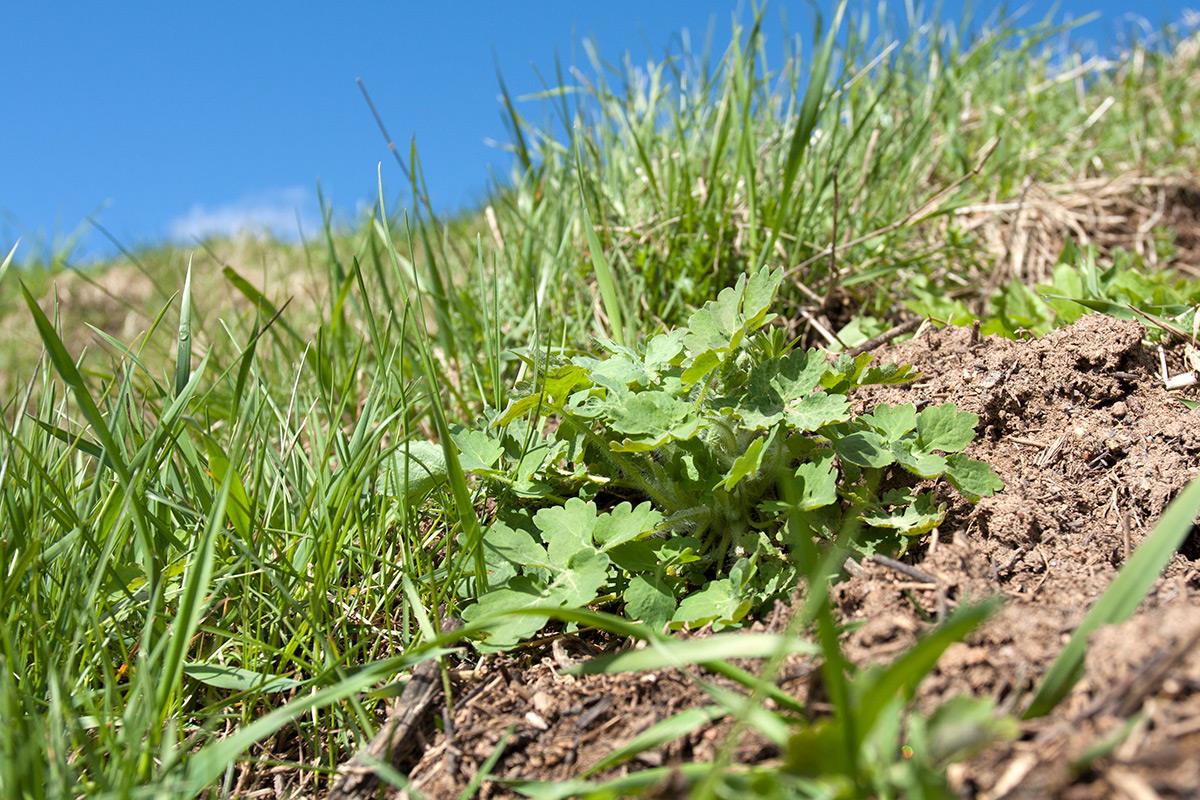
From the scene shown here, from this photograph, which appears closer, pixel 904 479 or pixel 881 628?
pixel 881 628

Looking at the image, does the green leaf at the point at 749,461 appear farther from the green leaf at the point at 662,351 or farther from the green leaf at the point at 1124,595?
the green leaf at the point at 1124,595

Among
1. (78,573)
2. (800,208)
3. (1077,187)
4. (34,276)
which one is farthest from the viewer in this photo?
(34,276)

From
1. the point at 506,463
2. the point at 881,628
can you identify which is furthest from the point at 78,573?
the point at 881,628

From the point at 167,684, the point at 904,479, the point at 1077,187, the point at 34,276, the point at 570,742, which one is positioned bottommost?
the point at 570,742

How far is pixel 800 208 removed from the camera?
7.68 ft

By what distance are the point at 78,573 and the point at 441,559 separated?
24.2 inches

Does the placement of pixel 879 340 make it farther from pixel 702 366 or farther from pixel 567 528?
pixel 567 528

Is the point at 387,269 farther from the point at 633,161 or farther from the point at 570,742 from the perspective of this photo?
the point at 570,742

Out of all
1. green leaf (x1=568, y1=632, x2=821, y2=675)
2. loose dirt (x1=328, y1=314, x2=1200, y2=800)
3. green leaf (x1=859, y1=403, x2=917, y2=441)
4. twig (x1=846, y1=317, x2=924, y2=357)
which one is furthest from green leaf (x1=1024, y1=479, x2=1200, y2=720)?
twig (x1=846, y1=317, x2=924, y2=357)

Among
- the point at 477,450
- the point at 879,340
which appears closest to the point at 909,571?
the point at 477,450

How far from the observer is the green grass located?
99cm

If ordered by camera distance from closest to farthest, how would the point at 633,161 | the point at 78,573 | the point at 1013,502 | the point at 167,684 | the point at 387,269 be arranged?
the point at 167,684, the point at 78,573, the point at 1013,502, the point at 633,161, the point at 387,269

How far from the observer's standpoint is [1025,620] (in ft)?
3.08

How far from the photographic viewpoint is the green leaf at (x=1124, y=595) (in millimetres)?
776
